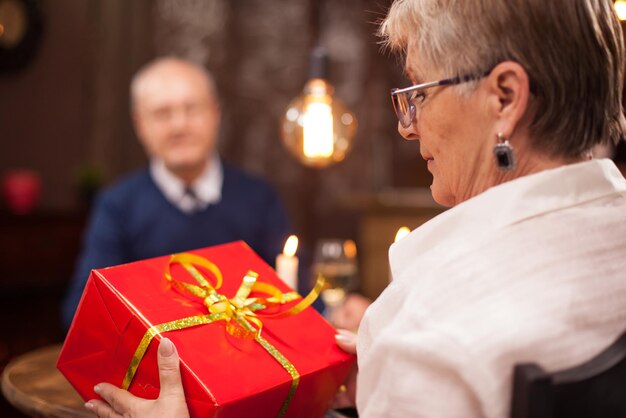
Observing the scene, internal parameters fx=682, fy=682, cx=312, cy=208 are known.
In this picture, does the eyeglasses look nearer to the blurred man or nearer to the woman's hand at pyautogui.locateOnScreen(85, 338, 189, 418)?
the woman's hand at pyautogui.locateOnScreen(85, 338, 189, 418)

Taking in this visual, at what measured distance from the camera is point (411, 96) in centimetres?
103

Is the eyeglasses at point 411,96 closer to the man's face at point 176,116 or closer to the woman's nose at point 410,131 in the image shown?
the woman's nose at point 410,131

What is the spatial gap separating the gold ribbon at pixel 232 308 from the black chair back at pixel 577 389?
42 centimetres

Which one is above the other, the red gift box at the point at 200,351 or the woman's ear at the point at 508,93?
the woman's ear at the point at 508,93

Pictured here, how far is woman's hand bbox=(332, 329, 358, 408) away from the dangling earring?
442mm

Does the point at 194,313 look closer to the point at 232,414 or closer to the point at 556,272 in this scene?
the point at 232,414

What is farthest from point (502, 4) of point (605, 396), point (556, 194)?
point (605, 396)

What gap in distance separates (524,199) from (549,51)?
201 mm

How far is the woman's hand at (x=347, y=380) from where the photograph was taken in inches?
47.4

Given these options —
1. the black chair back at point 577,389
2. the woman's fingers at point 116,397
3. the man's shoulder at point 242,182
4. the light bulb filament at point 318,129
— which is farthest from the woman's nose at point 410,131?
the man's shoulder at point 242,182

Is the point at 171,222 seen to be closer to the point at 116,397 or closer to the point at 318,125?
the point at 318,125

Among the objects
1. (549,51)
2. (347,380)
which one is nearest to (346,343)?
(347,380)

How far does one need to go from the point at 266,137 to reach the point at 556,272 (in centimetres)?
404

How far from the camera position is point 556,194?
890mm
